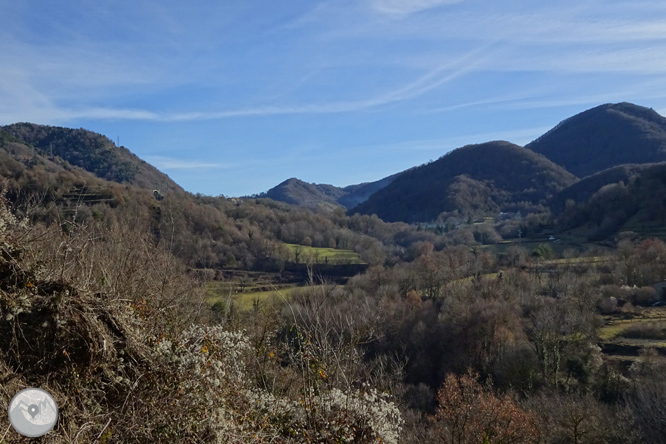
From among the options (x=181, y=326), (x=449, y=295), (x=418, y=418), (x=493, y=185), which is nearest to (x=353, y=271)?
(x=449, y=295)

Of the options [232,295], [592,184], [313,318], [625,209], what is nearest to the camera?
[313,318]

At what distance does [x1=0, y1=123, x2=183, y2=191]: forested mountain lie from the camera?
3014 inches

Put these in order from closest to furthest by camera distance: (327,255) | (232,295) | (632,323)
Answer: (232,295)
(632,323)
(327,255)

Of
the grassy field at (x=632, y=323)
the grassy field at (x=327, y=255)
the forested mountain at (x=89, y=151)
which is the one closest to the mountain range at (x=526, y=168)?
the grassy field at (x=327, y=255)

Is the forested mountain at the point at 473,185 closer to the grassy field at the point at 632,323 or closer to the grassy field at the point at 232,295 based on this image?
the grassy field at the point at 632,323

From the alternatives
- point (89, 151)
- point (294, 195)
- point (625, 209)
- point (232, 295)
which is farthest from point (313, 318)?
point (294, 195)

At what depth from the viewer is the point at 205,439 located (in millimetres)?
4188

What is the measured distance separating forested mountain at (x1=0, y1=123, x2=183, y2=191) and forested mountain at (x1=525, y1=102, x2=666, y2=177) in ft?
327

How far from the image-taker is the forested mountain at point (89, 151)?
251ft

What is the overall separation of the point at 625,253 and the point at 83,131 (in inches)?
3590

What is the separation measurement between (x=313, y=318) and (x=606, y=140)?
137 metres

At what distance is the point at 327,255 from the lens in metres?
58.1

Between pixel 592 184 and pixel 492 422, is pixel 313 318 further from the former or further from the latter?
pixel 592 184

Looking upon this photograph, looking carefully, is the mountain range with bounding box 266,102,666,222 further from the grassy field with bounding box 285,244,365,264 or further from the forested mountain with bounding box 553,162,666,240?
the grassy field with bounding box 285,244,365,264
